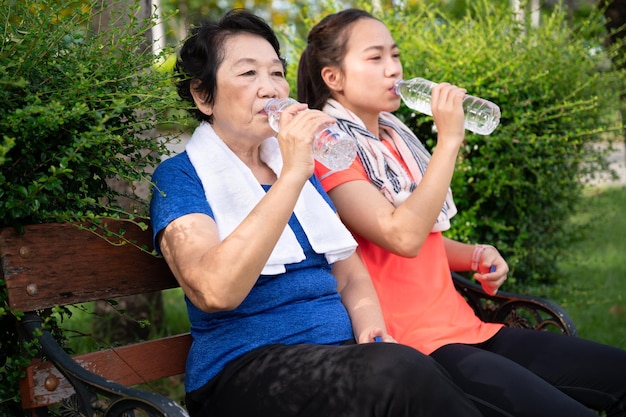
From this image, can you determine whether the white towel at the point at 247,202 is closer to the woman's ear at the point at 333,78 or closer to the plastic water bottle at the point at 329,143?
the plastic water bottle at the point at 329,143

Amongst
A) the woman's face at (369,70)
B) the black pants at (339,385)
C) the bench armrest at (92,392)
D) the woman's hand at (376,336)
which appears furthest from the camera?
the woman's face at (369,70)

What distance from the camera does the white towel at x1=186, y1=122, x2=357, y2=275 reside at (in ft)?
7.80

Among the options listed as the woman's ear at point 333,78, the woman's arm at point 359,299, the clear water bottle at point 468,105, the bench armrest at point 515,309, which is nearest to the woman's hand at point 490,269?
the bench armrest at point 515,309

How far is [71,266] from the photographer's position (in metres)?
2.31

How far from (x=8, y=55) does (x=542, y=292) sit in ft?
11.7

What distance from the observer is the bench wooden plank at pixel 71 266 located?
218cm

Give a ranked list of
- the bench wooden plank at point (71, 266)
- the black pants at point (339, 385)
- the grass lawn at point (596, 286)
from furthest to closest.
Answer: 1. the grass lawn at point (596, 286)
2. the bench wooden plank at point (71, 266)
3. the black pants at point (339, 385)

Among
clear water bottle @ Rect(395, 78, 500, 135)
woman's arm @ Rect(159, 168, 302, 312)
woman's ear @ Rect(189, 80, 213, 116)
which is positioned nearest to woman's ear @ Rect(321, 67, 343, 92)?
clear water bottle @ Rect(395, 78, 500, 135)

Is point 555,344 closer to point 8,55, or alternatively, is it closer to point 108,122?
point 108,122

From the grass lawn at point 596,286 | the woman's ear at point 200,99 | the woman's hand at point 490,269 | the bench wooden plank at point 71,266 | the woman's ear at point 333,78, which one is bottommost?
the grass lawn at point 596,286

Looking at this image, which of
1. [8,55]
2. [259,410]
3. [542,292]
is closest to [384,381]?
[259,410]

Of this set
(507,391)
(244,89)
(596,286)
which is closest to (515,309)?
(507,391)

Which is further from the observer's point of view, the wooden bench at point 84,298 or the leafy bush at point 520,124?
the leafy bush at point 520,124

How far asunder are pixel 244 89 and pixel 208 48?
20cm
